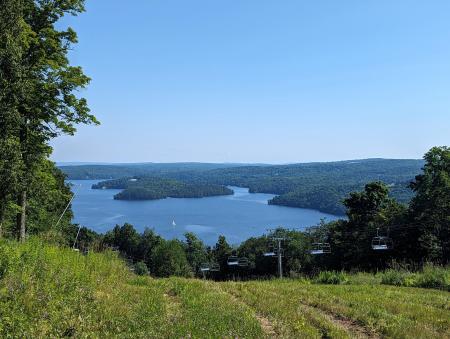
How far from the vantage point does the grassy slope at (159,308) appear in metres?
5.82

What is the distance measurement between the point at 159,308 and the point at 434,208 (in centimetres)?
4428

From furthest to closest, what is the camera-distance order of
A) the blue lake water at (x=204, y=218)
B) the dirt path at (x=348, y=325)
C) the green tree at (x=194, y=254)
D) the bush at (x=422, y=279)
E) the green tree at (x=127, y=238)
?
the blue lake water at (x=204, y=218) → the green tree at (x=127, y=238) → the green tree at (x=194, y=254) → the bush at (x=422, y=279) → the dirt path at (x=348, y=325)

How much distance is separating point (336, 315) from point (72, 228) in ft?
181

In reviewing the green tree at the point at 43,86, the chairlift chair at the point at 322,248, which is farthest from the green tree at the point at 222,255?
the green tree at the point at 43,86

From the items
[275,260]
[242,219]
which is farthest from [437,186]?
[242,219]

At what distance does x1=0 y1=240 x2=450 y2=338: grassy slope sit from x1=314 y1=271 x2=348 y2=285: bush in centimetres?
449

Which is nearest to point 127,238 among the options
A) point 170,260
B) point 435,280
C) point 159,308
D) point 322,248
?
point 170,260

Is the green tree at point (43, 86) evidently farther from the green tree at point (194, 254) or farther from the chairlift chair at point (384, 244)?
the green tree at point (194, 254)

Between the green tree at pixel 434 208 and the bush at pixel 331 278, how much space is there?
32.3 metres

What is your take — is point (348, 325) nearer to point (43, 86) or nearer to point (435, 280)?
point (435, 280)

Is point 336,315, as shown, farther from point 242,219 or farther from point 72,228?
point 242,219

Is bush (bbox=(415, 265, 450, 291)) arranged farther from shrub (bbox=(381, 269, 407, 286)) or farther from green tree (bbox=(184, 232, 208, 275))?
green tree (bbox=(184, 232, 208, 275))

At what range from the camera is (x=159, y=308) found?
7391 millimetres

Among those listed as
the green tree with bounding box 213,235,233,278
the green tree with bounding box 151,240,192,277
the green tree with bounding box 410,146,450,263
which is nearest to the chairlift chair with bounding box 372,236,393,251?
the green tree with bounding box 410,146,450,263
